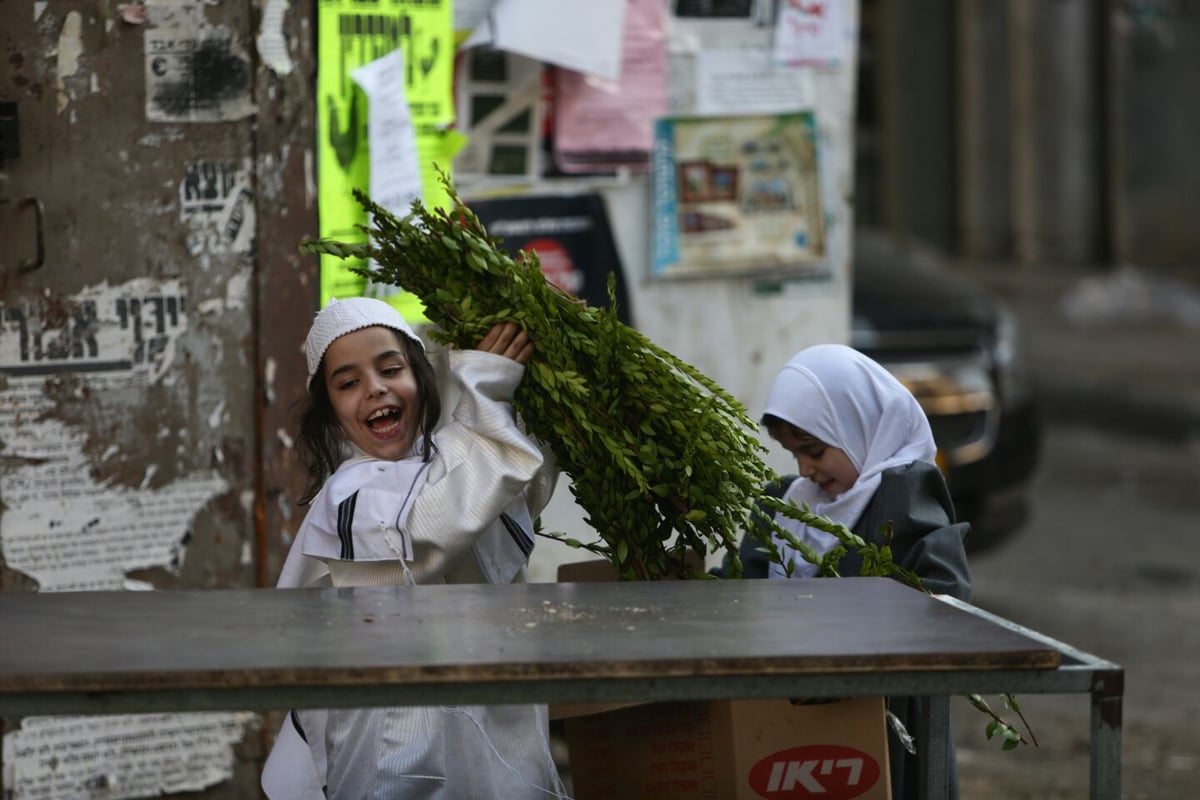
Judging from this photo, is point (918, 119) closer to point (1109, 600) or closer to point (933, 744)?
point (1109, 600)

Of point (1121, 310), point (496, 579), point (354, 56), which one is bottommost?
point (1121, 310)

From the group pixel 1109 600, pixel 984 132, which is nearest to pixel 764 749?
pixel 1109 600

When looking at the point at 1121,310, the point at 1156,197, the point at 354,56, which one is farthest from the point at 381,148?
the point at 1156,197

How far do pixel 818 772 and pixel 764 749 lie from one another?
0.29 feet

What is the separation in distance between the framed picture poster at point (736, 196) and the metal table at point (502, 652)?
2.48m

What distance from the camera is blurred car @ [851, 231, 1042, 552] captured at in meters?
6.60

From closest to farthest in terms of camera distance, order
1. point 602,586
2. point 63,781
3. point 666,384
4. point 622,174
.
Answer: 1. point 602,586
2. point 666,384
3. point 63,781
4. point 622,174

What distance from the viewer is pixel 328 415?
9.11 ft

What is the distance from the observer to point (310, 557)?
8.73ft

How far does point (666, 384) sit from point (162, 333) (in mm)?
1489

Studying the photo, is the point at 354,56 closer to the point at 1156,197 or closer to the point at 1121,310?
the point at 1121,310

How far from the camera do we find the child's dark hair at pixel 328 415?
273cm

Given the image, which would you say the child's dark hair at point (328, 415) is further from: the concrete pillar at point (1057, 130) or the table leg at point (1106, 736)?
the concrete pillar at point (1057, 130)

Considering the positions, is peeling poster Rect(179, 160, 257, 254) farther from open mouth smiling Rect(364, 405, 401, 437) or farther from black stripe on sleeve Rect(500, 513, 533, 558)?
black stripe on sleeve Rect(500, 513, 533, 558)
